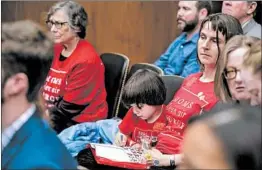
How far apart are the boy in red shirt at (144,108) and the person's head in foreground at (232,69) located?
22cm

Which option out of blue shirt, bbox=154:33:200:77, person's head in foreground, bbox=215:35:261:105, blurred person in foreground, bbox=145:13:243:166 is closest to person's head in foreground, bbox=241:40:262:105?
person's head in foreground, bbox=215:35:261:105

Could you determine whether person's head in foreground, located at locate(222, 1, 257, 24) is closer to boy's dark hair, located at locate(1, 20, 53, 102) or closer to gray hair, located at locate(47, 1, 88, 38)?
gray hair, located at locate(47, 1, 88, 38)

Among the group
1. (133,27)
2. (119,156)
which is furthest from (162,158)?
(133,27)

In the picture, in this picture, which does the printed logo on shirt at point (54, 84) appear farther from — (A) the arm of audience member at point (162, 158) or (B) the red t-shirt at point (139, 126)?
(A) the arm of audience member at point (162, 158)

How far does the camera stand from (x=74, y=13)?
1587 mm

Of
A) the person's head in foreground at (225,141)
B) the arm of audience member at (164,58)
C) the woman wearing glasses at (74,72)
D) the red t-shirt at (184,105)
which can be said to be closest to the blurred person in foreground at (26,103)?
the person's head in foreground at (225,141)

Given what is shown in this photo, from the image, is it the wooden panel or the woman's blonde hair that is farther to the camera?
the wooden panel

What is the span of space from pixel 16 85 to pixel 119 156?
492 millimetres

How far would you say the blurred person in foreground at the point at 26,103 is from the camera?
2.36 feet

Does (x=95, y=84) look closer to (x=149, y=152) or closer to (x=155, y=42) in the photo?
(x=155, y=42)

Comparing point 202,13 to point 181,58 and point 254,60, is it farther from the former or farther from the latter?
point 254,60

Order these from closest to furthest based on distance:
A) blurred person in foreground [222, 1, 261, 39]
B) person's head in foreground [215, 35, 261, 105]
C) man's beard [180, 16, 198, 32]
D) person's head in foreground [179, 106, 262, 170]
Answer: person's head in foreground [179, 106, 262, 170] → person's head in foreground [215, 35, 261, 105] → blurred person in foreground [222, 1, 261, 39] → man's beard [180, 16, 198, 32]

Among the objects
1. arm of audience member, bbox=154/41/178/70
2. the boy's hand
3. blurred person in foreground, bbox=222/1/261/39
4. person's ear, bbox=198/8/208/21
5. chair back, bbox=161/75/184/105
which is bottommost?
the boy's hand

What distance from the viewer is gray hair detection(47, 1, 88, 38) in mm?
1563
